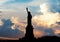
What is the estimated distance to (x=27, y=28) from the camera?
29.5 m

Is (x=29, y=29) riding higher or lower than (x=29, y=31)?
higher

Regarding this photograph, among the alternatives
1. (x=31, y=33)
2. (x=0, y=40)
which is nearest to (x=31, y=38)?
(x=31, y=33)

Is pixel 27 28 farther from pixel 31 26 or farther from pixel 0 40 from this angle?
pixel 0 40

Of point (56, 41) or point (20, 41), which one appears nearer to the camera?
point (20, 41)

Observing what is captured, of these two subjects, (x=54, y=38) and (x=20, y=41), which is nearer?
(x=20, y=41)

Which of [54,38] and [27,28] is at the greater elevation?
[27,28]

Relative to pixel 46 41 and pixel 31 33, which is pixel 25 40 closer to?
pixel 31 33

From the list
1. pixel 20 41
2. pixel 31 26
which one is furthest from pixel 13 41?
pixel 31 26

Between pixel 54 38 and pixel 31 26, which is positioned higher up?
pixel 31 26

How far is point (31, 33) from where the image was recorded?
2962 centimetres

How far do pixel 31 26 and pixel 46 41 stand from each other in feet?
11.7

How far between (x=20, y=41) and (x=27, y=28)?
2.23 meters

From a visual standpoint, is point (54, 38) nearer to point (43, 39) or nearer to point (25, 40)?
point (43, 39)

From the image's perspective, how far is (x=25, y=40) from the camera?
2934 centimetres
